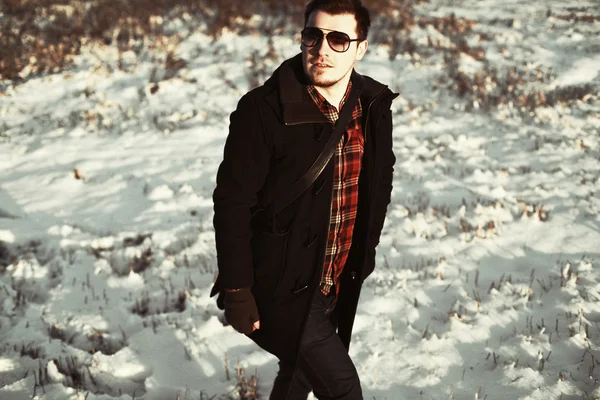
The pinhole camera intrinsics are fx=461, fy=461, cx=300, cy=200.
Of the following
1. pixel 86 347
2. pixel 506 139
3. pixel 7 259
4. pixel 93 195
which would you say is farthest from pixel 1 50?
pixel 506 139

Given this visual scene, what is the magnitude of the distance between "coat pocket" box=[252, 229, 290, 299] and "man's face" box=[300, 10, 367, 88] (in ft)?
2.35

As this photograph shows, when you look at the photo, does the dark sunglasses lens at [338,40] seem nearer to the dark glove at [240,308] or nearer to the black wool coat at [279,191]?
the black wool coat at [279,191]

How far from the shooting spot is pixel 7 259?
446cm

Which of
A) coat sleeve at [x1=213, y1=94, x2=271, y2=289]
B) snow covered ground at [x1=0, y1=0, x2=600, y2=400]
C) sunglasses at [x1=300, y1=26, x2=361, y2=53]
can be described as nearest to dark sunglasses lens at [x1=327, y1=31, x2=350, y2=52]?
sunglasses at [x1=300, y1=26, x2=361, y2=53]

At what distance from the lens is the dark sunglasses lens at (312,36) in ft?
6.98

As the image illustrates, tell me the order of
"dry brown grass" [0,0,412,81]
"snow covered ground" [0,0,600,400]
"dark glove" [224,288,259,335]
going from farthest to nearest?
"dry brown grass" [0,0,412,81], "snow covered ground" [0,0,600,400], "dark glove" [224,288,259,335]

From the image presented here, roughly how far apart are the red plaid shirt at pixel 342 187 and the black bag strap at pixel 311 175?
0.07 meters

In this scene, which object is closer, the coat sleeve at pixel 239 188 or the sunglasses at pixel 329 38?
the coat sleeve at pixel 239 188

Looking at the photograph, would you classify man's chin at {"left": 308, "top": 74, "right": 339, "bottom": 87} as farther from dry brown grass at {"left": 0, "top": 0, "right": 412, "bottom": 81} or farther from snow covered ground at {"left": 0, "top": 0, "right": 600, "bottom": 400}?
dry brown grass at {"left": 0, "top": 0, "right": 412, "bottom": 81}

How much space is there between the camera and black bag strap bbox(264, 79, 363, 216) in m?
2.02

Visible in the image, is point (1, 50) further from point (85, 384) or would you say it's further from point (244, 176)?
point (244, 176)

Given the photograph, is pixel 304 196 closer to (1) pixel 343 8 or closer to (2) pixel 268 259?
(2) pixel 268 259

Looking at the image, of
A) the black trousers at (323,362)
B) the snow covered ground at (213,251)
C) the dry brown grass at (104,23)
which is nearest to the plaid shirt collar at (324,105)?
the black trousers at (323,362)

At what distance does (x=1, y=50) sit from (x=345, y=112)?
1187cm
